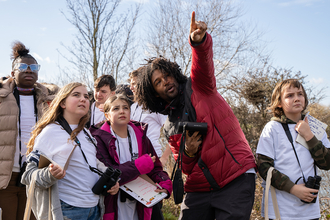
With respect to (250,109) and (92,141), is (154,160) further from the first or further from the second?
(250,109)

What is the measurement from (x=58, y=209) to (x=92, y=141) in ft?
2.36

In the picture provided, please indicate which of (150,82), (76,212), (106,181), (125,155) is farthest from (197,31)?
(76,212)

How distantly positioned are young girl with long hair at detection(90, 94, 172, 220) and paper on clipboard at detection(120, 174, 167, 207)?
70 millimetres

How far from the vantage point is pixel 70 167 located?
2309mm

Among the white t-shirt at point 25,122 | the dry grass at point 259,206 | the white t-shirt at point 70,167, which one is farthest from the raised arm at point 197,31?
→ the dry grass at point 259,206

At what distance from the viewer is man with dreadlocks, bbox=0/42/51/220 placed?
3137 millimetres

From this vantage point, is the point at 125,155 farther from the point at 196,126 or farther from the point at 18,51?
the point at 18,51

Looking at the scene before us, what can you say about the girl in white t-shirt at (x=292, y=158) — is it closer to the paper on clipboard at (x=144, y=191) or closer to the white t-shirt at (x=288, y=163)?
the white t-shirt at (x=288, y=163)

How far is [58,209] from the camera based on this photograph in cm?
206

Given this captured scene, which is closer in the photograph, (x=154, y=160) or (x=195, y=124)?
(x=195, y=124)

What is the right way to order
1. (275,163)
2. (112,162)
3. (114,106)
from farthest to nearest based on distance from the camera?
(114,106)
(112,162)
(275,163)

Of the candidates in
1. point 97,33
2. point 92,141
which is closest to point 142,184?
point 92,141

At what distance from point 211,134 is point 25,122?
2553mm

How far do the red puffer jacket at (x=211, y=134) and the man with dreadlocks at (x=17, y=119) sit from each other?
2144mm
